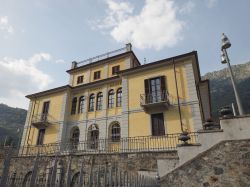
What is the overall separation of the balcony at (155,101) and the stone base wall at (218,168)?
24.3ft

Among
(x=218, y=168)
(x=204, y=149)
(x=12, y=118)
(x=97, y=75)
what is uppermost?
(x=12, y=118)

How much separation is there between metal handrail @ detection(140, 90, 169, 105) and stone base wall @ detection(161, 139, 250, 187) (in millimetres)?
8010

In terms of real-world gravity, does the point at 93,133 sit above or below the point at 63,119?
below

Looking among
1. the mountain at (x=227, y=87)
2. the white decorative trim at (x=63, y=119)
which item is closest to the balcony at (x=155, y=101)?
the white decorative trim at (x=63, y=119)

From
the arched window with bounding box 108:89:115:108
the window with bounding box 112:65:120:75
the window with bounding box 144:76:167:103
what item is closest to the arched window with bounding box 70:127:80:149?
the arched window with bounding box 108:89:115:108

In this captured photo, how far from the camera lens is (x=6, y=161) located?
9.71ft

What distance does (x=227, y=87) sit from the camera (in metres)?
62.3

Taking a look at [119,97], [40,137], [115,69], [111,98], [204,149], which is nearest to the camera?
[204,149]

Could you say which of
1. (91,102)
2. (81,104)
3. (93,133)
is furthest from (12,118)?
(93,133)

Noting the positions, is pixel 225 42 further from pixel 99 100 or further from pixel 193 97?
pixel 99 100

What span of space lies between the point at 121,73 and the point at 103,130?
5.73 metres

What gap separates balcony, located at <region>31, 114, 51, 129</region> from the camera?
67.8 feet

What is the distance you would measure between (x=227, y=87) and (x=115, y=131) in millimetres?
56518

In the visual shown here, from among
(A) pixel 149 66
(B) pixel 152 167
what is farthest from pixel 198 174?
(A) pixel 149 66
